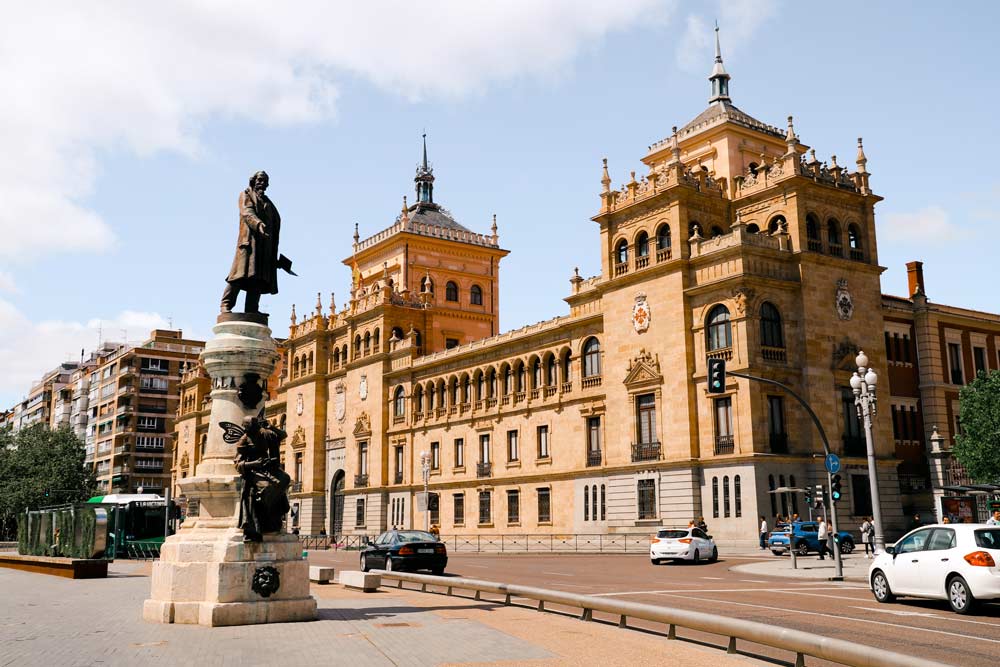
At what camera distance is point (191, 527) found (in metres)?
14.3

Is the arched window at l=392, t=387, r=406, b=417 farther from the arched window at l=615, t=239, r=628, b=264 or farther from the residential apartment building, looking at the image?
the residential apartment building

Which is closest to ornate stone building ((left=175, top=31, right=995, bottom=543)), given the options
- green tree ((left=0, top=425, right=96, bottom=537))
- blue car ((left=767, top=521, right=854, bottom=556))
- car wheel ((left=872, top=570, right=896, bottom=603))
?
blue car ((left=767, top=521, right=854, bottom=556))

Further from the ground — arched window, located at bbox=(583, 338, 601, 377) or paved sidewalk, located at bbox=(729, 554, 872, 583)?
arched window, located at bbox=(583, 338, 601, 377)

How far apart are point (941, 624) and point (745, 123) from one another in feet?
135

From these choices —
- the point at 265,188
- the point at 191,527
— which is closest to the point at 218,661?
the point at 191,527

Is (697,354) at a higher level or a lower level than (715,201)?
lower

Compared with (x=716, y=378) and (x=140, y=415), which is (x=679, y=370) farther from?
(x=140, y=415)

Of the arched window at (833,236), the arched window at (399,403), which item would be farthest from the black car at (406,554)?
the arched window at (399,403)

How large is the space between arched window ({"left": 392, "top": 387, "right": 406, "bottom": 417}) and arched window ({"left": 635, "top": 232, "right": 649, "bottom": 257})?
24735mm

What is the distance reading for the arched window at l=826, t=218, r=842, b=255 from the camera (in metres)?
44.3

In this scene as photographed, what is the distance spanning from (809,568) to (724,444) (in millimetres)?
12362

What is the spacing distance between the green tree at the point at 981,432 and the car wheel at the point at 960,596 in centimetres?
3293

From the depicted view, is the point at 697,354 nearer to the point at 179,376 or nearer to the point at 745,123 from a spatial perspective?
the point at 745,123

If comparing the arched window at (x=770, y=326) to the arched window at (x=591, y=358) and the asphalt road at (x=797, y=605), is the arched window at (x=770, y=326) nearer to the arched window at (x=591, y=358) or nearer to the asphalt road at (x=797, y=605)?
the arched window at (x=591, y=358)
